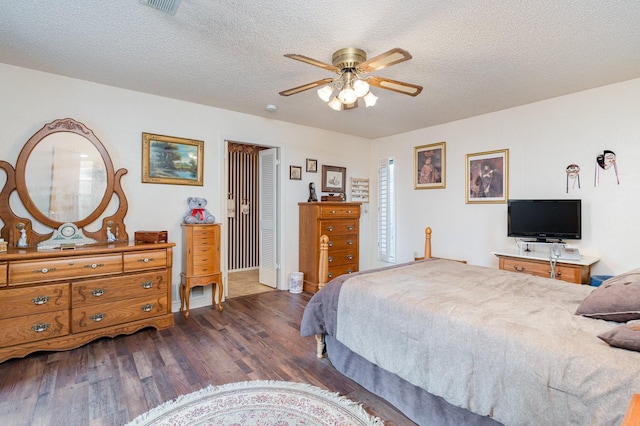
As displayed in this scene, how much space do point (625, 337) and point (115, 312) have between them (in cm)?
350

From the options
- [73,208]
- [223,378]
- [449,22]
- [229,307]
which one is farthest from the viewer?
[229,307]

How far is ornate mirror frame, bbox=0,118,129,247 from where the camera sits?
2803mm

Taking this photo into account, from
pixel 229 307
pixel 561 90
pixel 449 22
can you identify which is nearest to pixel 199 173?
pixel 229 307

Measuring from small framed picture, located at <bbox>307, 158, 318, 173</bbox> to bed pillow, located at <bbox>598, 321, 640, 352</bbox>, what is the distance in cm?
408

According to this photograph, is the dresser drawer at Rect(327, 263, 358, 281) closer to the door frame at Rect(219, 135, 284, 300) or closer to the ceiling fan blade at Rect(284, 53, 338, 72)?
the door frame at Rect(219, 135, 284, 300)

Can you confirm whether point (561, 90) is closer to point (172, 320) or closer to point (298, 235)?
point (298, 235)

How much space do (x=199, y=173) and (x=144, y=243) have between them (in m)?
1.13

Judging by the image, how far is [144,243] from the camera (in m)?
3.15

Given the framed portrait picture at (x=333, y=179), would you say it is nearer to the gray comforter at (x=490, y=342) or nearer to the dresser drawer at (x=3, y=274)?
the gray comforter at (x=490, y=342)

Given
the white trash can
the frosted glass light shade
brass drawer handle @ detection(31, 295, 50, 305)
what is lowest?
the white trash can

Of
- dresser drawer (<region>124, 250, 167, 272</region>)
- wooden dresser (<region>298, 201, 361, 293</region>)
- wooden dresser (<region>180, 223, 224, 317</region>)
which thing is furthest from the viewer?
wooden dresser (<region>298, 201, 361, 293</region>)

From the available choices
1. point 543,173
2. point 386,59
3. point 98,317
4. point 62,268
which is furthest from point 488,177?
point 62,268

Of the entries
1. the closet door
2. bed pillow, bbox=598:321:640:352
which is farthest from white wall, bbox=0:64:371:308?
bed pillow, bbox=598:321:640:352

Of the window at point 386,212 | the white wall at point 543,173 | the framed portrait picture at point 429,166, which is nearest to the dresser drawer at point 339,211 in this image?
A: the window at point 386,212
